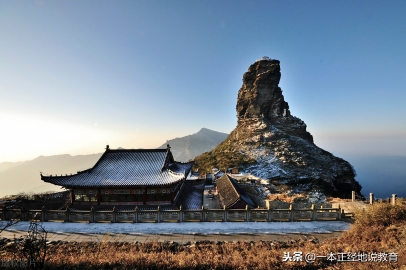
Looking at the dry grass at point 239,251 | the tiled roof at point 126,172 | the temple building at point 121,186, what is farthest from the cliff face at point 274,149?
the dry grass at point 239,251

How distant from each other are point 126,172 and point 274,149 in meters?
74.9

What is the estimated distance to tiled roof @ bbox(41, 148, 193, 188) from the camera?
21625mm

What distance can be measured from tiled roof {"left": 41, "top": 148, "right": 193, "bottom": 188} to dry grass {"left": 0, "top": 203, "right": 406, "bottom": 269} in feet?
24.2

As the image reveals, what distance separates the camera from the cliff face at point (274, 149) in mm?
66750

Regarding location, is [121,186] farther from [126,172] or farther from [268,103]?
[268,103]

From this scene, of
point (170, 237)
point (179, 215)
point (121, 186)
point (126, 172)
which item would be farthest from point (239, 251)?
point (126, 172)

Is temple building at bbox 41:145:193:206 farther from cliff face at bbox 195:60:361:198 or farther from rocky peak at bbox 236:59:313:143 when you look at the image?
rocky peak at bbox 236:59:313:143

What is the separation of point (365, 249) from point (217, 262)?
8605 mm

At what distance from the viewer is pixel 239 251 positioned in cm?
1309

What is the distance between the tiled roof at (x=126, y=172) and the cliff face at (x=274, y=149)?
37470mm

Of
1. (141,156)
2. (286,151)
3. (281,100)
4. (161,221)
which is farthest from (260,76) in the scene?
(161,221)

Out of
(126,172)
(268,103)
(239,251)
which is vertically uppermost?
(268,103)

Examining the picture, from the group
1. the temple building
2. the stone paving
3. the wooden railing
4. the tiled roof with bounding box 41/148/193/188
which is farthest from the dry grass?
the tiled roof with bounding box 41/148/193/188

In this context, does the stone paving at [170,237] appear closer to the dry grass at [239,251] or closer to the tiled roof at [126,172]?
the dry grass at [239,251]
